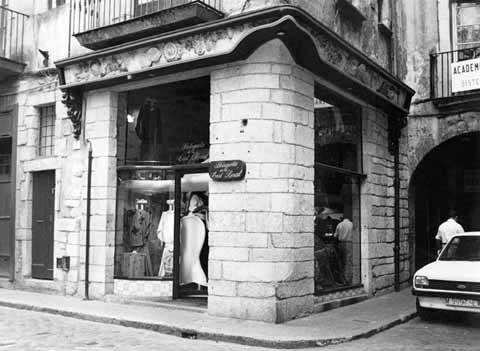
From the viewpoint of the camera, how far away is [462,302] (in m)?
8.75

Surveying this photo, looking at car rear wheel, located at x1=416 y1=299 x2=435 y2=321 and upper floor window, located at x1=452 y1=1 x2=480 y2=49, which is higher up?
upper floor window, located at x1=452 y1=1 x2=480 y2=49

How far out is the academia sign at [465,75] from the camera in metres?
12.8

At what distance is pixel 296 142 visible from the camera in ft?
29.7

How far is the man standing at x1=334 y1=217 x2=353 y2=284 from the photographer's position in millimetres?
11141

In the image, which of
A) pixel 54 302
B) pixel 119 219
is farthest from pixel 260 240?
pixel 54 302

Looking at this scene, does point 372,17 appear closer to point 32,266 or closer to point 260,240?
point 260,240

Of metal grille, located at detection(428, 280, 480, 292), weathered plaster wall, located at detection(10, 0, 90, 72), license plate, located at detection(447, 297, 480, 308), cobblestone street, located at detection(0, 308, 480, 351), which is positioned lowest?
cobblestone street, located at detection(0, 308, 480, 351)

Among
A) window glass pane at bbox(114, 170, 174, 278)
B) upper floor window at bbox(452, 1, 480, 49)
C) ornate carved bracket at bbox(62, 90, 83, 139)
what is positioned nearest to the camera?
window glass pane at bbox(114, 170, 174, 278)

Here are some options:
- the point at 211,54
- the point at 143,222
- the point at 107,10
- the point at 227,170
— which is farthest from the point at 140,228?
the point at 107,10

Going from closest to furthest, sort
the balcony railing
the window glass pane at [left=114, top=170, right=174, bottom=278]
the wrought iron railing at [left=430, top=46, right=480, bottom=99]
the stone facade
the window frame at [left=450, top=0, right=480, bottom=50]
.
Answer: the window glass pane at [left=114, top=170, right=174, bottom=278] < the stone facade < the balcony railing < the wrought iron railing at [left=430, top=46, right=480, bottom=99] < the window frame at [left=450, top=0, right=480, bottom=50]

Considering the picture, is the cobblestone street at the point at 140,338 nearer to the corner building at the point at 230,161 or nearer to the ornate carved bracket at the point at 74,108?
the corner building at the point at 230,161

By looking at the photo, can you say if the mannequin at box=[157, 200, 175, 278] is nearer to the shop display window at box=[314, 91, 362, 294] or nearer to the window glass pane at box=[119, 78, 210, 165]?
the window glass pane at box=[119, 78, 210, 165]

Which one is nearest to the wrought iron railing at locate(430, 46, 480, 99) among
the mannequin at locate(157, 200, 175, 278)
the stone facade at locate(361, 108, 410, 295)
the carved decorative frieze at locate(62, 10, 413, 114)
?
the stone facade at locate(361, 108, 410, 295)

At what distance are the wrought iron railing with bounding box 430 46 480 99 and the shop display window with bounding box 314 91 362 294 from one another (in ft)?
9.49
